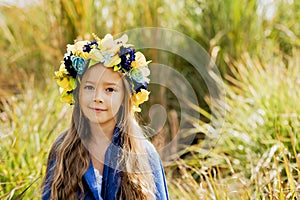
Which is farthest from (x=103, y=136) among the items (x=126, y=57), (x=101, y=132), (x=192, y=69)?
(x=192, y=69)

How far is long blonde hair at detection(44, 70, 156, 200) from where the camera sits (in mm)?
3047

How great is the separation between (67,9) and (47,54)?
554mm

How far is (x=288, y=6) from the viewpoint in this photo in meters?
6.23

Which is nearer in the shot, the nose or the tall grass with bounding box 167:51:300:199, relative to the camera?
the nose

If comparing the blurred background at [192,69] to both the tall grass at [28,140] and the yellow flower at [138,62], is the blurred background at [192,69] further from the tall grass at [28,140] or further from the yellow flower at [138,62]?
the yellow flower at [138,62]

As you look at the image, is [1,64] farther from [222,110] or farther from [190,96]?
[222,110]

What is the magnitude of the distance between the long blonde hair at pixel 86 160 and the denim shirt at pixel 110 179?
0.02 meters

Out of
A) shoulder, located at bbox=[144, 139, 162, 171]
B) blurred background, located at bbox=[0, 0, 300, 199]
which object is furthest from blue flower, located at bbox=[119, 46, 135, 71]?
blurred background, located at bbox=[0, 0, 300, 199]

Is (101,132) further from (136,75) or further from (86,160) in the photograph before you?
(136,75)

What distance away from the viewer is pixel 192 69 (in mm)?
5848

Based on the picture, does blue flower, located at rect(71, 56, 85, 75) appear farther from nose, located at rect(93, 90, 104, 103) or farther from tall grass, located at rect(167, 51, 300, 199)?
tall grass, located at rect(167, 51, 300, 199)

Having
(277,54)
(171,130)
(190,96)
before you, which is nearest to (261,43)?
(277,54)

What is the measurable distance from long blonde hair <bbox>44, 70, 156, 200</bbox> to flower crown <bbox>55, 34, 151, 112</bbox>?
0.05 m

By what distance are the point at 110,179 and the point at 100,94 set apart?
1.29ft
